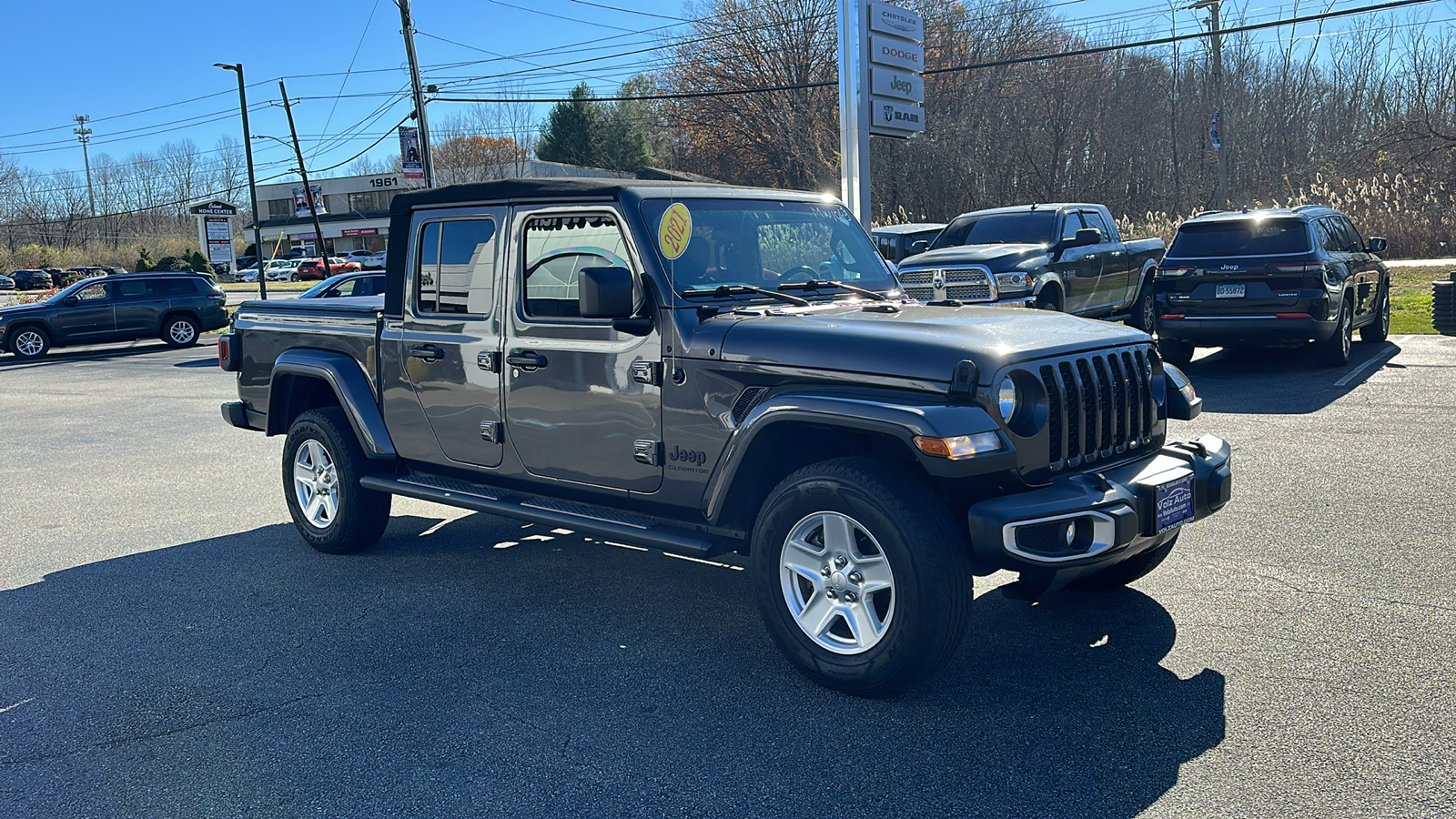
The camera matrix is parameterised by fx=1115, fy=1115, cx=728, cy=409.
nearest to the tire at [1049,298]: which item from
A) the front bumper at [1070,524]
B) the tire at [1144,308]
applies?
the tire at [1144,308]

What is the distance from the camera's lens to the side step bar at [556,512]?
4.48m

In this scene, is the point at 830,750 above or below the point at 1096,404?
below

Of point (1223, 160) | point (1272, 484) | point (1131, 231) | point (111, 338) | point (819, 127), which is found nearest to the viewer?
point (1272, 484)

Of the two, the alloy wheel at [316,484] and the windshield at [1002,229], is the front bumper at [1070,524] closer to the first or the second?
the alloy wheel at [316,484]

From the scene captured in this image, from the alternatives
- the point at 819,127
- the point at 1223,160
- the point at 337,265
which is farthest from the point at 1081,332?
the point at 337,265

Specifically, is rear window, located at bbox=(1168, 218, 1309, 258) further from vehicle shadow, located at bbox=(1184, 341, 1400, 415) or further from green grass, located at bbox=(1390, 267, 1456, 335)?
green grass, located at bbox=(1390, 267, 1456, 335)

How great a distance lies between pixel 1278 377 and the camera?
11.9 m

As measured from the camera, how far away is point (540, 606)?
17.3ft

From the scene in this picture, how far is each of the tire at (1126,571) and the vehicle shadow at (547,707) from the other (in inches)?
2.5

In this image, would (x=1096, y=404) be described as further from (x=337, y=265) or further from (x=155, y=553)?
(x=337, y=265)

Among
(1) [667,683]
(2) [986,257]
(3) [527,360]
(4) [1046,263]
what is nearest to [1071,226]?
(4) [1046,263]

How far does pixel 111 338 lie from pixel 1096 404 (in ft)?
80.8

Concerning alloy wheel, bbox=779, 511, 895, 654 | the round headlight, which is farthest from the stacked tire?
alloy wheel, bbox=779, 511, 895, 654

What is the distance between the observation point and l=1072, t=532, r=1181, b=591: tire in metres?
4.91
